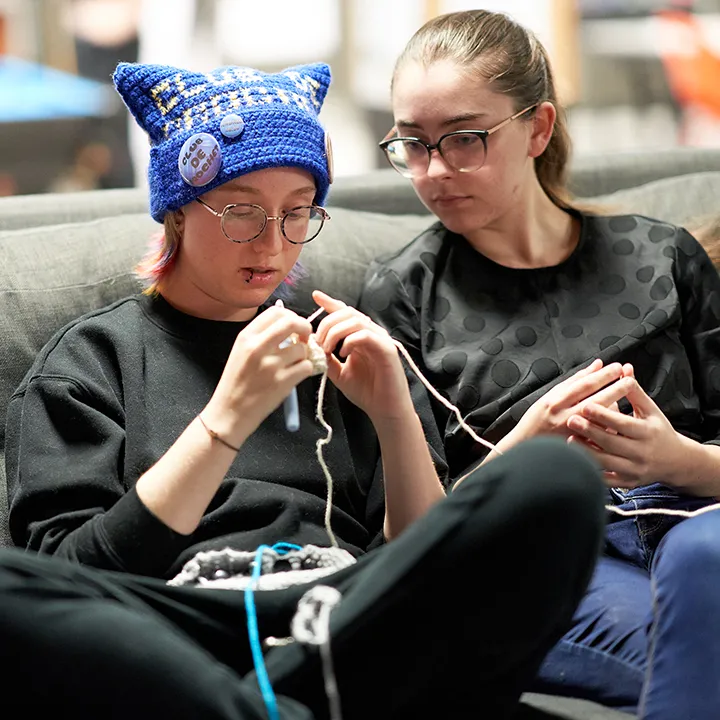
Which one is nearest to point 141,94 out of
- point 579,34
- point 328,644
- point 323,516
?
point 323,516

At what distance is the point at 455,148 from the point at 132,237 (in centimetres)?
54

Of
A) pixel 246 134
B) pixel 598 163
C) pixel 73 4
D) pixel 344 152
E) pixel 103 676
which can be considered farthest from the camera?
pixel 344 152

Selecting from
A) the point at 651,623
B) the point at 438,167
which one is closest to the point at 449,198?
the point at 438,167

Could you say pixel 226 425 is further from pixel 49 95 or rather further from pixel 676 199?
pixel 49 95

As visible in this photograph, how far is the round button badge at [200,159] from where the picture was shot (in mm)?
1452

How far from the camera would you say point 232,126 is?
1457 millimetres

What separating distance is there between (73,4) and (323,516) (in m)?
2.62

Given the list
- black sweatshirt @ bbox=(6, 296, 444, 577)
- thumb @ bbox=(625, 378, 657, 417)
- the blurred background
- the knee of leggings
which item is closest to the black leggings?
the knee of leggings

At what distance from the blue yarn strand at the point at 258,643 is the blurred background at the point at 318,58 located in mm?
2529

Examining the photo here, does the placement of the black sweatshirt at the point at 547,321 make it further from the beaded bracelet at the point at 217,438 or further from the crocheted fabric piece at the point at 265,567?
the beaded bracelet at the point at 217,438

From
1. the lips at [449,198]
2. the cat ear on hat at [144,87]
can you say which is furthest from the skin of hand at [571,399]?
the cat ear on hat at [144,87]

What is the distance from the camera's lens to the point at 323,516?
1.51 meters

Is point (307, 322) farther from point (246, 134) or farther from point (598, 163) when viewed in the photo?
point (598, 163)

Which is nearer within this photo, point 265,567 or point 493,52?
point 265,567
